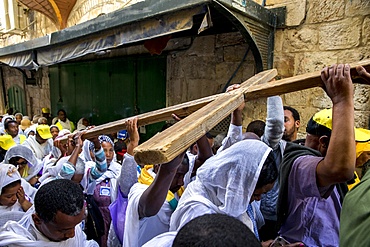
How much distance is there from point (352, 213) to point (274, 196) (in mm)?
918

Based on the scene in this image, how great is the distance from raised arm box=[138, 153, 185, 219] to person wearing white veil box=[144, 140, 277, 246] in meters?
0.10

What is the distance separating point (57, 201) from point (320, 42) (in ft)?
9.78

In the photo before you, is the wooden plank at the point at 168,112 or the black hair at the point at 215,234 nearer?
the black hair at the point at 215,234

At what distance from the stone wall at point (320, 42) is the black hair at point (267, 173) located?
6.74ft

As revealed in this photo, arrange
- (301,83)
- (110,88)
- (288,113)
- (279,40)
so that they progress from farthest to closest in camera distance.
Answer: (110,88) → (279,40) → (288,113) → (301,83)

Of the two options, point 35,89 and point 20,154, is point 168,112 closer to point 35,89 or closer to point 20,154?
point 20,154

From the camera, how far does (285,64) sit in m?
3.15

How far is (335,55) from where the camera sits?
2.83 meters

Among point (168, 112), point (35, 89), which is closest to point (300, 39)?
point (168, 112)

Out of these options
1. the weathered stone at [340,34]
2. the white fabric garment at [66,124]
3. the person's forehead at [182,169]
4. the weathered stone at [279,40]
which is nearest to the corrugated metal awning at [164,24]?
the weathered stone at [279,40]

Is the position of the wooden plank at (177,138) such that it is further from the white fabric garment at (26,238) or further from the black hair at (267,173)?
the white fabric garment at (26,238)

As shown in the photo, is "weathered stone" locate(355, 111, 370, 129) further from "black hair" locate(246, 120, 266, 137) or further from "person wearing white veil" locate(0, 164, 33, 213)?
"person wearing white veil" locate(0, 164, 33, 213)

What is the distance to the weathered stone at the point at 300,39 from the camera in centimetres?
298

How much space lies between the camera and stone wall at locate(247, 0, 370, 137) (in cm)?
267
